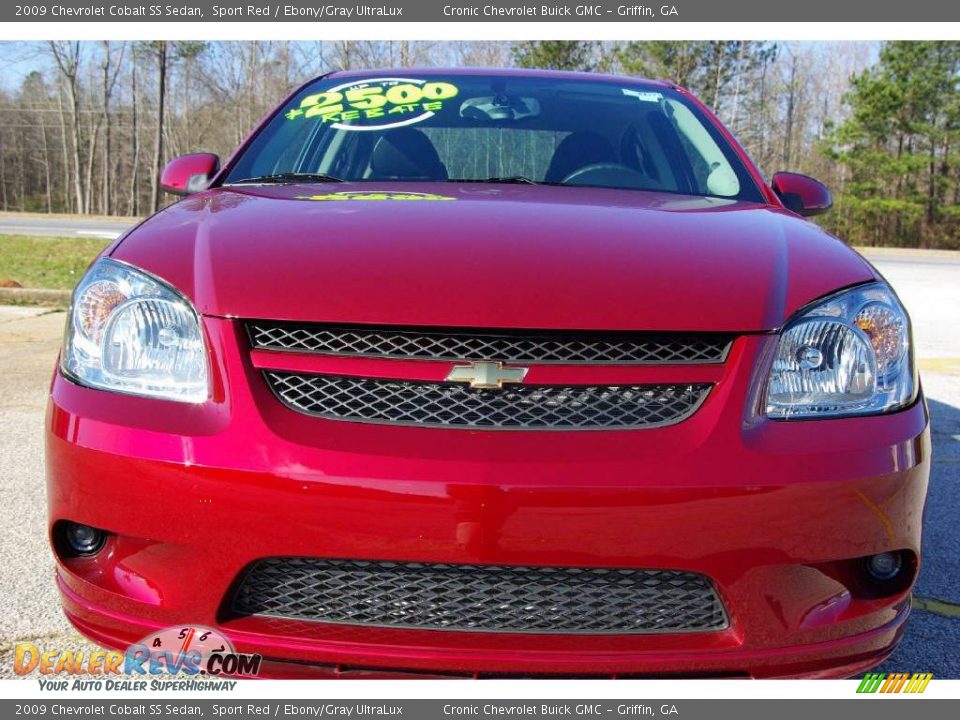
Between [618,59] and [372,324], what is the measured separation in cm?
3577

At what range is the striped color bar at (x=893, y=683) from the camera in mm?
1823

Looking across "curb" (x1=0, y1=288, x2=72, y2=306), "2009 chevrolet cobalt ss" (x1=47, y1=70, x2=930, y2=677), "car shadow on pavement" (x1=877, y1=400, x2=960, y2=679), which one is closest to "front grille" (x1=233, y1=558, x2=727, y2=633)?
"2009 chevrolet cobalt ss" (x1=47, y1=70, x2=930, y2=677)

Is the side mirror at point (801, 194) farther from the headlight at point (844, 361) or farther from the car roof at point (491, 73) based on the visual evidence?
the headlight at point (844, 361)

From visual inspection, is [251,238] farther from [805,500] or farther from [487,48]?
[487,48]

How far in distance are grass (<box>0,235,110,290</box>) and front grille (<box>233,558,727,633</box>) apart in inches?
300

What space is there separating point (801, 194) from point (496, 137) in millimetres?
1007

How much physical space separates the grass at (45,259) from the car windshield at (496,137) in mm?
6174

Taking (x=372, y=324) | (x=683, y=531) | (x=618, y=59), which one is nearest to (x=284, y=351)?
(x=372, y=324)

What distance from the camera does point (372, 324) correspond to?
5.24 ft

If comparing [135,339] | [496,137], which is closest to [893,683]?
[135,339]

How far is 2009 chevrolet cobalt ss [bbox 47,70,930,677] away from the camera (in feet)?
4.89

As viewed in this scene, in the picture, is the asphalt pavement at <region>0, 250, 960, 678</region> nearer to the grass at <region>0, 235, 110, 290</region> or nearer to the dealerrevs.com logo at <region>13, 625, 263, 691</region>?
the dealerrevs.com logo at <region>13, 625, 263, 691</region>

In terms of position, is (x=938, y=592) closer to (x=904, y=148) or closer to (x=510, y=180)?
(x=510, y=180)

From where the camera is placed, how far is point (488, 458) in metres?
1.49
